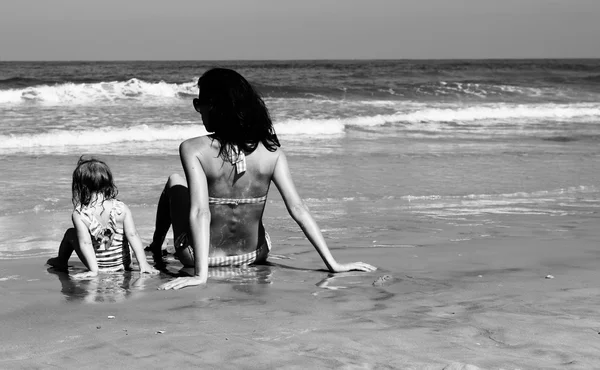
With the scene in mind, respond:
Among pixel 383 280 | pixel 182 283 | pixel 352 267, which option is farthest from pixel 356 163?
pixel 182 283

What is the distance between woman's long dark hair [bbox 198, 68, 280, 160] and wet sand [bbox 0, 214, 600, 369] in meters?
0.75

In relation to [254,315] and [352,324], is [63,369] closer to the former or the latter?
[254,315]

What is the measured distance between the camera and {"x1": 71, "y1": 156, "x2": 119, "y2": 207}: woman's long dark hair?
4367 mm

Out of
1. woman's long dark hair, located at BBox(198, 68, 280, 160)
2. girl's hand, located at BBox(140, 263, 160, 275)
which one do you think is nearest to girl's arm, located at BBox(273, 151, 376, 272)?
woman's long dark hair, located at BBox(198, 68, 280, 160)

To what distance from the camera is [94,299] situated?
3727mm

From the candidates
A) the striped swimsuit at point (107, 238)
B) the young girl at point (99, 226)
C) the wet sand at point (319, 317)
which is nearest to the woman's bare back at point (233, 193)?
the wet sand at point (319, 317)

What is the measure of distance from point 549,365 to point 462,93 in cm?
2608

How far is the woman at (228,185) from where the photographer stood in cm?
394

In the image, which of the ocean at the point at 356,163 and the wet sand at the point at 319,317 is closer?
the wet sand at the point at 319,317

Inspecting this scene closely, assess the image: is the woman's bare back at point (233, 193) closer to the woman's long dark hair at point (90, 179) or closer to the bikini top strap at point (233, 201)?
the bikini top strap at point (233, 201)

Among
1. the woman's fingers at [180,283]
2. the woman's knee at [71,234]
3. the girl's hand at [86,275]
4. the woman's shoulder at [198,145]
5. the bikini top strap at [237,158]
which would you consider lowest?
the girl's hand at [86,275]

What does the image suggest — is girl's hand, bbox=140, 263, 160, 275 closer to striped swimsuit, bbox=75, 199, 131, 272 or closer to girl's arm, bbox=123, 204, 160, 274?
girl's arm, bbox=123, 204, 160, 274

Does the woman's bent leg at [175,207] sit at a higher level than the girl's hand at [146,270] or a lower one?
higher

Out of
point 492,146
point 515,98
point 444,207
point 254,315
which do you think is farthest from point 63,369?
point 515,98
